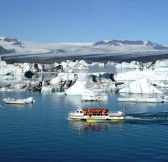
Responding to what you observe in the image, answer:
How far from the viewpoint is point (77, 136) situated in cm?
3422

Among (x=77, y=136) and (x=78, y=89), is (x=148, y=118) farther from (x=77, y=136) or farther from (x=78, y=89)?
(x=78, y=89)

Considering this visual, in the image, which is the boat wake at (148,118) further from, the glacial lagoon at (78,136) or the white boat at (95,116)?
the white boat at (95,116)

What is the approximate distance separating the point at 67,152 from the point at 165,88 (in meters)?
47.9

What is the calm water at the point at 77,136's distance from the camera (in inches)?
1109

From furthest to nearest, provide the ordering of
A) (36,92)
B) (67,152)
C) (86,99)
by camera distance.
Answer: (36,92) < (86,99) < (67,152)

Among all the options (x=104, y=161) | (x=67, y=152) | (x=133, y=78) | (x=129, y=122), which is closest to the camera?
(x=104, y=161)

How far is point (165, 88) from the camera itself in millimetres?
74438

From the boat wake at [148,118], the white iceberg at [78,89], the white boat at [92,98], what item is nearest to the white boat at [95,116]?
the boat wake at [148,118]

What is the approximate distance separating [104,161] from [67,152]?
3.23 meters

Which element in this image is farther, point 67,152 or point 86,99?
point 86,99

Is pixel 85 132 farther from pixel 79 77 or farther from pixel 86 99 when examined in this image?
pixel 79 77

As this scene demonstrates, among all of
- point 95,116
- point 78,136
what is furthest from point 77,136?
point 95,116

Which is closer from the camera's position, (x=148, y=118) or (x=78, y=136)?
(x=78, y=136)

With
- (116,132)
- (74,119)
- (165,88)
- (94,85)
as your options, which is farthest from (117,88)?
(116,132)
